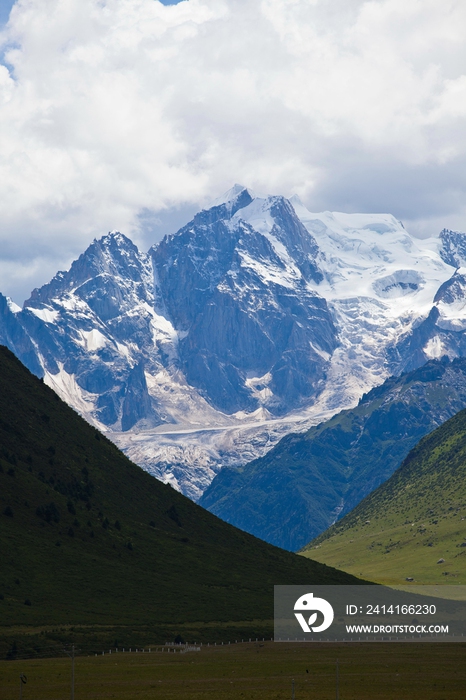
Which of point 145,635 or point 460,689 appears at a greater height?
point 145,635

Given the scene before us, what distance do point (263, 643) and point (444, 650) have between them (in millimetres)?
32060

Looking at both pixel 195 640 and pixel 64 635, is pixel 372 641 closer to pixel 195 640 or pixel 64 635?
pixel 195 640

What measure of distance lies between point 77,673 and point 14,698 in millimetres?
24562

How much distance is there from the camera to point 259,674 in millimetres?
154125

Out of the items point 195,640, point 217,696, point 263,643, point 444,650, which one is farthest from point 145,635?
point 217,696

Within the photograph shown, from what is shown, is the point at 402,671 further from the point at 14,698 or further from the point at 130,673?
the point at 14,698

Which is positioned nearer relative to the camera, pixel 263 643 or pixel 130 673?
pixel 130 673

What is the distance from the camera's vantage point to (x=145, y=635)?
199 metres

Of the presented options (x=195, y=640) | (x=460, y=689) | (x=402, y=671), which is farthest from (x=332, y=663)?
(x=195, y=640)

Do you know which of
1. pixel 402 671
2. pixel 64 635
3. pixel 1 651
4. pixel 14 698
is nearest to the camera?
pixel 14 698

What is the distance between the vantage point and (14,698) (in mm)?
131125

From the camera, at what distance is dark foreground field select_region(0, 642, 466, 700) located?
445 feet

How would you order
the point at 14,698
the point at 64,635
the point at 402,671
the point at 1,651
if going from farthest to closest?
1. the point at 64,635
2. the point at 1,651
3. the point at 402,671
4. the point at 14,698

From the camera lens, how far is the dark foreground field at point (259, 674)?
135750mm
